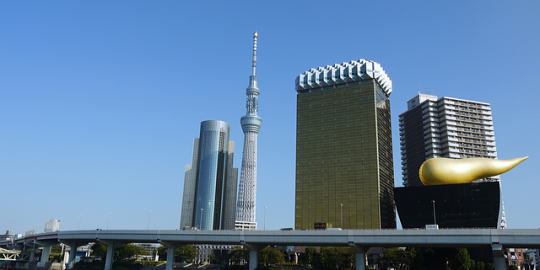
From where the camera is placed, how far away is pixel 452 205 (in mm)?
128250

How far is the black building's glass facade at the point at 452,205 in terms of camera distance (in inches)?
4877

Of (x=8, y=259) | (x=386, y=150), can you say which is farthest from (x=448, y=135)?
(x=8, y=259)

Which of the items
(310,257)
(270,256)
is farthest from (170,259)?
(310,257)

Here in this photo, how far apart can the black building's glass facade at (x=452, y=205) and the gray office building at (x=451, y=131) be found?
5463 cm

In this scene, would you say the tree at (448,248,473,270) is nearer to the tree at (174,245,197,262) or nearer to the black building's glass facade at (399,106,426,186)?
the tree at (174,245,197,262)

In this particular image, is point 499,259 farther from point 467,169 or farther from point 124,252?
point 124,252

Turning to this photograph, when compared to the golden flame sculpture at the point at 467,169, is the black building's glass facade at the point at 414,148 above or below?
above

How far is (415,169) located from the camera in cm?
19362

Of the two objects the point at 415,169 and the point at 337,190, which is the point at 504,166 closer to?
the point at 337,190

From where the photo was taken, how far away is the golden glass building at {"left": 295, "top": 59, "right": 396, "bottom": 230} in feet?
564

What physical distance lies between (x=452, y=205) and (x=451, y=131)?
6495 cm

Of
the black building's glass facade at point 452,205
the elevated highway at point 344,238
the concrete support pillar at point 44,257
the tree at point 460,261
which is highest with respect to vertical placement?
the black building's glass facade at point 452,205

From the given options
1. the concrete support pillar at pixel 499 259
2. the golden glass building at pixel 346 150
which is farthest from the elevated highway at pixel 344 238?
the golden glass building at pixel 346 150

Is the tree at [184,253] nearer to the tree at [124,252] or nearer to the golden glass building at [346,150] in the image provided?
the tree at [124,252]
